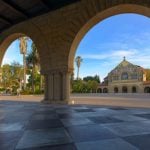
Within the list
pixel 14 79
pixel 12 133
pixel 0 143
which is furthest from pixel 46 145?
pixel 14 79

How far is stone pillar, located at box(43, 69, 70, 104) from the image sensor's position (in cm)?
1284

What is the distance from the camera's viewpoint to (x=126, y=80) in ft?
230

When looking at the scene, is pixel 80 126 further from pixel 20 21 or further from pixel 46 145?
pixel 20 21

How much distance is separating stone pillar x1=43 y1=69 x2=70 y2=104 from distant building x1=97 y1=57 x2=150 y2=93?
53.5m

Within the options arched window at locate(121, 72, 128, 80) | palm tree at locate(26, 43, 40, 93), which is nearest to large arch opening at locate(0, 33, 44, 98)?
palm tree at locate(26, 43, 40, 93)

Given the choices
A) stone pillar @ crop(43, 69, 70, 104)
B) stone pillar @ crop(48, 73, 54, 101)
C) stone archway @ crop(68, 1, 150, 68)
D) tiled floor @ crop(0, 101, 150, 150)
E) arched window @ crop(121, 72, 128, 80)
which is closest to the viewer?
tiled floor @ crop(0, 101, 150, 150)

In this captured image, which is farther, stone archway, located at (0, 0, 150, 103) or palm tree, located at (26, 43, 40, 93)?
palm tree, located at (26, 43, 40, 93)

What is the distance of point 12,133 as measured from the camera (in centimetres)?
518

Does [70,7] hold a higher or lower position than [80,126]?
higher

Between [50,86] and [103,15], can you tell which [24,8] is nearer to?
[103,15]

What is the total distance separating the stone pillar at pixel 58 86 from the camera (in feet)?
42.1

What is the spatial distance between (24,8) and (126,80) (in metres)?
60.3

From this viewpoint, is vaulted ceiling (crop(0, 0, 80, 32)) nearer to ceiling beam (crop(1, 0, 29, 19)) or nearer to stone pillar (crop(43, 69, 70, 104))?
ceiling beam (crop(1, 0, 29, 19))

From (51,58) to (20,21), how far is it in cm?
353
